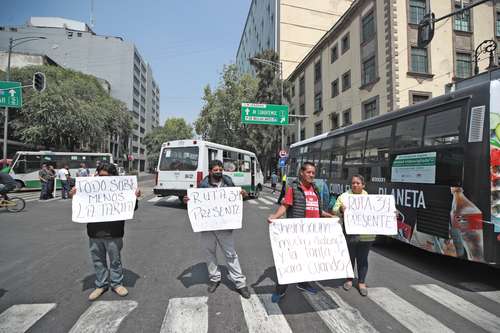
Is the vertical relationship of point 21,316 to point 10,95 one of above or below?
below

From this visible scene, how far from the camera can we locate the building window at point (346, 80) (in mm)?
22467

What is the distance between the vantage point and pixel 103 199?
3846mm

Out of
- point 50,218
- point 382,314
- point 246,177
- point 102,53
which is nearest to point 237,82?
point 246,177

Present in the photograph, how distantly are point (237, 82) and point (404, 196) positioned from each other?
31640 millimetres

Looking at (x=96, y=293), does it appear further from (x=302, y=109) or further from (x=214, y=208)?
(x=302, y=109)

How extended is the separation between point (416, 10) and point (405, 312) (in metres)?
20.9

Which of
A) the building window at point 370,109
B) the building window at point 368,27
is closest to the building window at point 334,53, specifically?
the building window at point 368,27

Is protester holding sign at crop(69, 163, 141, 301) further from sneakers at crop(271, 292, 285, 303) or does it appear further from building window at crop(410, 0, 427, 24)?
building window at crop(410, 0, 427, 24)

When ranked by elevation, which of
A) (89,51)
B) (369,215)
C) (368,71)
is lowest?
(369,215)

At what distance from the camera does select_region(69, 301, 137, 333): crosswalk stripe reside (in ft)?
9.75

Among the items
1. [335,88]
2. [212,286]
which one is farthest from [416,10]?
[212,286]

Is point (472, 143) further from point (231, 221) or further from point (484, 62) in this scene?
point (484, 62)

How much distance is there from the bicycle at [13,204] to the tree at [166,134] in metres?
59.9

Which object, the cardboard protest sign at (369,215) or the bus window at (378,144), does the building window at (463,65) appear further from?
the cardboard protest sign at (369,215)
